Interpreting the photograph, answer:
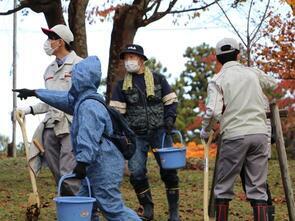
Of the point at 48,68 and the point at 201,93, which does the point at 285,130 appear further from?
the point at 48,68

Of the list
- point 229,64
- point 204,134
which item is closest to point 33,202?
point 204,134

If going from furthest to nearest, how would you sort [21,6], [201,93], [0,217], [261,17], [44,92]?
[201,93] → [261,17] → [21,6] → [0,217] → [44,92]

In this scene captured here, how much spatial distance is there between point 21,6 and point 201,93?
64.3 feet

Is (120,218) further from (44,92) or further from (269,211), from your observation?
(269,211)

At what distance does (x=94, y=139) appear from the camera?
203 inches

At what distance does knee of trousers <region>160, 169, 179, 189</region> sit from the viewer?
23.7 ft

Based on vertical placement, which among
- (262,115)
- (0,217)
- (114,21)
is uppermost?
(114,21)

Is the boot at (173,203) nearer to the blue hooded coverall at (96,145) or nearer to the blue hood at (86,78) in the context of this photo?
the blue hooded coverall at (96,145)

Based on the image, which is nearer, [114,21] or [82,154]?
[82,154]

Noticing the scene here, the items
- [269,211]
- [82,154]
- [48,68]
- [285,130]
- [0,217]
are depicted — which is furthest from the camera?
[285,130]

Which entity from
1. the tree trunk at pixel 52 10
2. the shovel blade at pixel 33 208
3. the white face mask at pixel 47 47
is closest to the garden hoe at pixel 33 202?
the shovel blade at pixel 33 208

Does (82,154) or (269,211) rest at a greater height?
(82,154)

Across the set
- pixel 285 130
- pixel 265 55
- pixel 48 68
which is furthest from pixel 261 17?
pixel 48 68

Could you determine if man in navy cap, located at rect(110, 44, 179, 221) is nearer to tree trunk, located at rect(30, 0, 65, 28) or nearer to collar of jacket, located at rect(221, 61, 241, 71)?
collar of jacket, located at rect(221, 61, 241, 71)
